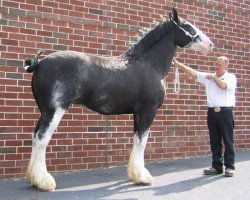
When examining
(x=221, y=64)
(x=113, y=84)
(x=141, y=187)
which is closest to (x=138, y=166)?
(x=141, y=187)

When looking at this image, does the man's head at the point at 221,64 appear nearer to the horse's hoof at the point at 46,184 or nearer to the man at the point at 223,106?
the man at the point at 223,106

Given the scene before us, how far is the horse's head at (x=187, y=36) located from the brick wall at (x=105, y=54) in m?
1.57

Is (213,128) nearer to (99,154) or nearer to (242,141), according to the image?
(99,154)

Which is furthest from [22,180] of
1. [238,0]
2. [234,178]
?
[238,0]

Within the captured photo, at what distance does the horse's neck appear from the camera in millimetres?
5914

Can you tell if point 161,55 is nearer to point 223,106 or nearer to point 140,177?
point 223,106

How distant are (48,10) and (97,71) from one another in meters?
1.77

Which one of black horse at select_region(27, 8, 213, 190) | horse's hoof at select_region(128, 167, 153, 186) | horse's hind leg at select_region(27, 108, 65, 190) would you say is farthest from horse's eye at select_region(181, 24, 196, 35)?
horse's hind leg at select_region(27, 108, 65, 190)

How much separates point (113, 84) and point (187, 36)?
1.34 m

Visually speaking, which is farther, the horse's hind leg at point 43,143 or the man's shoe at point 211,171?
the man's shoe at point 211,171

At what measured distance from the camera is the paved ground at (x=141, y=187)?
500 cm

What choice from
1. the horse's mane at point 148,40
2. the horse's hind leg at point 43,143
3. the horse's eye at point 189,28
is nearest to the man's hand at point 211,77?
the horse's eye at point 189,28

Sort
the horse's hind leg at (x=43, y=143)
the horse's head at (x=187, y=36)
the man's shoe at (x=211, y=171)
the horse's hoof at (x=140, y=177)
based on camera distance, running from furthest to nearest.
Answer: the man's shoe at (x=211, y=171), the horse's head at (x=187, y=36), the horse's hoof at (x=140, y=177), the horse's hind leg at (x=43, y=143)

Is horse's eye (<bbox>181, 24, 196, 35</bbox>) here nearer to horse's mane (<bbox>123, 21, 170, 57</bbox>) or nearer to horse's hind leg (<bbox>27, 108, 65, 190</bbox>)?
horse's mane (<bbox>123, 21, 170, 57</bbox>)
